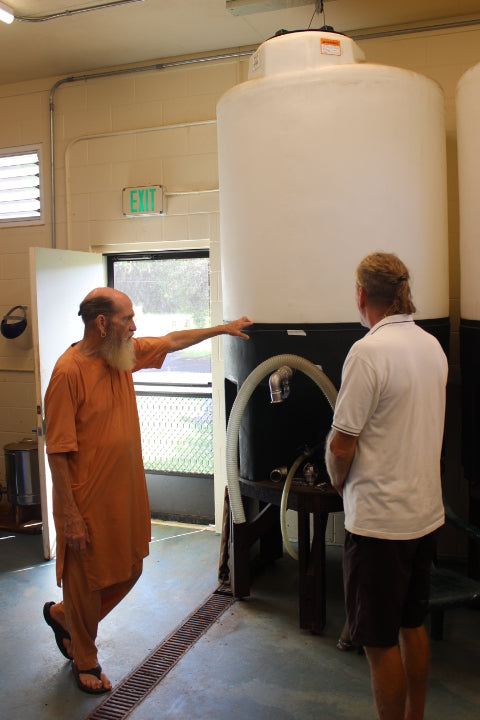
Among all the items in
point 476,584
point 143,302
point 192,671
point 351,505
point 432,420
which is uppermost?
point 143,302

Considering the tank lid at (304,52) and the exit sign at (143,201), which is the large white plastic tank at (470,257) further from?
the exit sign at (143,201)

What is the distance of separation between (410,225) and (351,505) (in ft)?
3.96

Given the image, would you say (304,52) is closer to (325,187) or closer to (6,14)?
(325,187)

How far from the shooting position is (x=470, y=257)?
105 inches

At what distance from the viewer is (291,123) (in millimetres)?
2490

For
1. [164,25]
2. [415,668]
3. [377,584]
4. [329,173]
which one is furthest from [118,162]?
[415,668]

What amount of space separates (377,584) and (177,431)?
102 inches

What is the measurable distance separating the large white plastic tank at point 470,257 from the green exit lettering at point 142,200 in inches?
73.5

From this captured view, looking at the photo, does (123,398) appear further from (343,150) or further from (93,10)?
(93,10)

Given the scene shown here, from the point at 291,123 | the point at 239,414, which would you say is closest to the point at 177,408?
the point at 239,414

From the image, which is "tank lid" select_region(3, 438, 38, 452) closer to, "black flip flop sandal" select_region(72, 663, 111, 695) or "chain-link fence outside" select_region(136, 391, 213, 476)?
"chain-link fence outside" select_region(136, 391, 213, 476)

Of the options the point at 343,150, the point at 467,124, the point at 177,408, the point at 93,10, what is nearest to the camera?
the point at 343,150

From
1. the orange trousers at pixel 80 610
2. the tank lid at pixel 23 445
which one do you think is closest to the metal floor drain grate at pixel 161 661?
the orange trousers at pixel 80 610

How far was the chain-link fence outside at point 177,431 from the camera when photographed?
414cm
